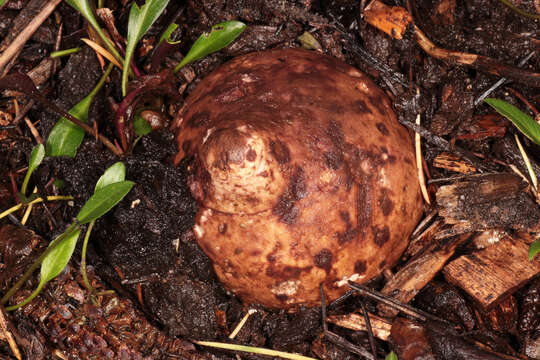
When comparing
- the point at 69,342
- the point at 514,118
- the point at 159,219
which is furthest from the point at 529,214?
the point at 69,342

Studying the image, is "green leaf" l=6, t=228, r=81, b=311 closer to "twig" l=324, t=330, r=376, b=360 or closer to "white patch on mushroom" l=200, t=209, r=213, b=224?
"white patch on mushroom" l=200, t=209, r=213, b=224

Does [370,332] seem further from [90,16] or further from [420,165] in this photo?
[90,16]

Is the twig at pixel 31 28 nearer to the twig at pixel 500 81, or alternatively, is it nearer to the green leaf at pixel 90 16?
the green leaf at pixel 90 16

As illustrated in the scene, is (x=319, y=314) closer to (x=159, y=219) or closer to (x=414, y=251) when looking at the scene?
(x=414, y=251)

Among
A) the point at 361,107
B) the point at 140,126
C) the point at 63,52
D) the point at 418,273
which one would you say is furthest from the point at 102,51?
the point at 418,273

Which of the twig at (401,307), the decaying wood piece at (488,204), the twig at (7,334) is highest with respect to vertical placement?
the decaying wood piece at (488,204)

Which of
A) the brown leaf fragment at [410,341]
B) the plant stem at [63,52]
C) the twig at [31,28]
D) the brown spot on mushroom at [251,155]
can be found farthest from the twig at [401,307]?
the twig at [31,28]

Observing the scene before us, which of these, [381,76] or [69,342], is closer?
[69,342]
